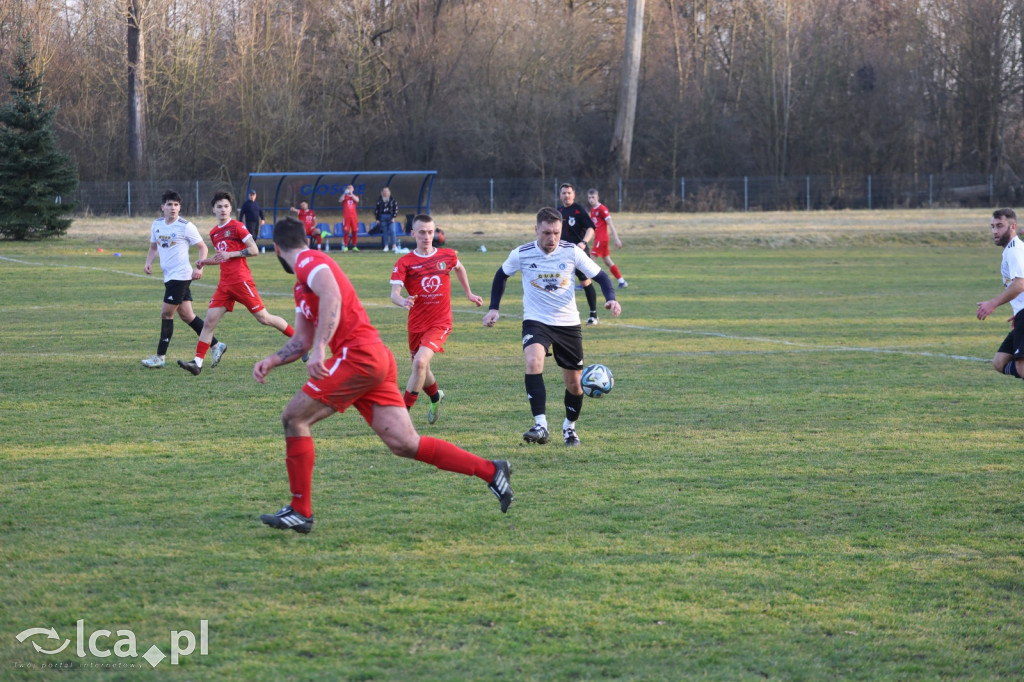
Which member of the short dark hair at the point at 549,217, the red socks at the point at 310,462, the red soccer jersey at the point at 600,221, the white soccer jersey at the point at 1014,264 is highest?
the red soccer jersey at the point at 600,221

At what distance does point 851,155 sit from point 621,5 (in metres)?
13.7

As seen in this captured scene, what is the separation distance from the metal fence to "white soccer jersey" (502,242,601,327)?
35942mm

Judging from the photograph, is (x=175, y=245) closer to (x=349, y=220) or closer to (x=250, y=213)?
(x=250, y=213)

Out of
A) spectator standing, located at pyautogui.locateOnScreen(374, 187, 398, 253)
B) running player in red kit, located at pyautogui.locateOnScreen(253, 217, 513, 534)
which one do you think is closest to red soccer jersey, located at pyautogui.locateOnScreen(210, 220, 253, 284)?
running player in red kit, located at pyautogui.locateOnScreen(253, 217, 513, 534)

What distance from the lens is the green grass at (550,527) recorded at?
167 inches

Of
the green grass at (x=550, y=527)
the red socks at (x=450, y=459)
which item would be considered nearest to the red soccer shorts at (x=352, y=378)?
the red socks at (x=450, y=459)

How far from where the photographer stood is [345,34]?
4709 cm

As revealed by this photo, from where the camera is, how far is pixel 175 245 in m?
11.6

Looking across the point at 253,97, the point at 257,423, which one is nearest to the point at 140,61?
the point at 253,97

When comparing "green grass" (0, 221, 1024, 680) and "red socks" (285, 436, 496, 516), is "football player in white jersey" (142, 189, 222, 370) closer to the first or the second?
"green grass" (0, 221, 1024, 680)

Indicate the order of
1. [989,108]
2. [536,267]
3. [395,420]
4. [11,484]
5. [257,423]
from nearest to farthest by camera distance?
1. [395,420]
2. [11,484]
3. [536,267]
4. [257,423]
5. [989,108]

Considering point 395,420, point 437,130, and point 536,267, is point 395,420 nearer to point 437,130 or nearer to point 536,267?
point 536,267

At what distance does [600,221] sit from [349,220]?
13.3m

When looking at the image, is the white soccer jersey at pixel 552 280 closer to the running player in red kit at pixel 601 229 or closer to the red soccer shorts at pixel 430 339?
the red soccer shorts at pixel 430 339
